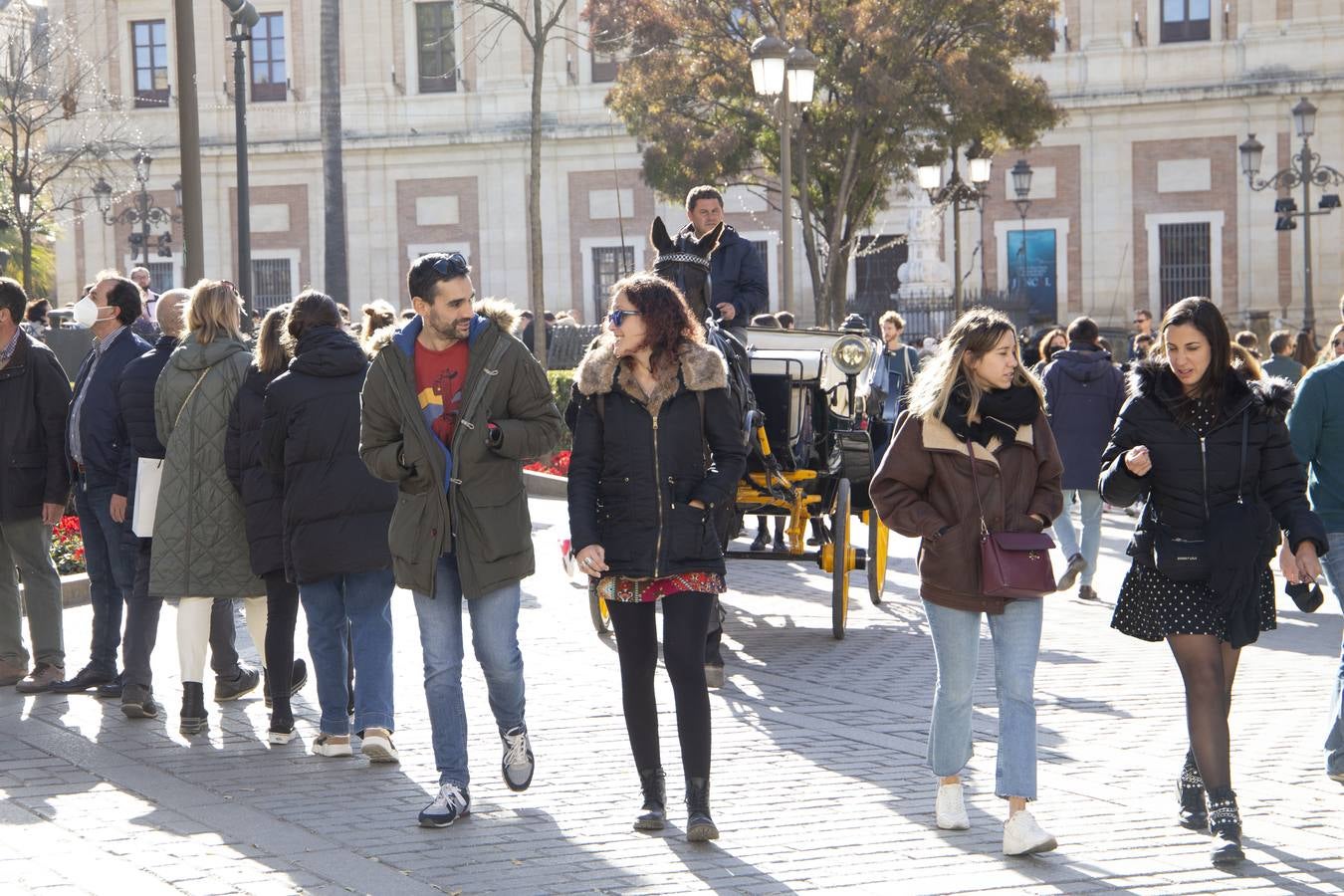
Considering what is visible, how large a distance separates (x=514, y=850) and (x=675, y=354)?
171 cm

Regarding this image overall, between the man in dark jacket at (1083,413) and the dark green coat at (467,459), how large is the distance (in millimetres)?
6951

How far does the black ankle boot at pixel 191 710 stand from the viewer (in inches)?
313

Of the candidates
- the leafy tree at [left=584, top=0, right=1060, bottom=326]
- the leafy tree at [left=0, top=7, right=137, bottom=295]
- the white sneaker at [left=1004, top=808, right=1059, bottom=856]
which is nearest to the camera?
the white sneaker at [left=1004, top=808, right=1059, bottom=856]

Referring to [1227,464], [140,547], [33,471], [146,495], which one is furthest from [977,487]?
[33,471]

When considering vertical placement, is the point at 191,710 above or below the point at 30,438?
below

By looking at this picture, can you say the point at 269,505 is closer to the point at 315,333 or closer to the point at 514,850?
the point at 315,333

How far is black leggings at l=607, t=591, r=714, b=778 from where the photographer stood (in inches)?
245

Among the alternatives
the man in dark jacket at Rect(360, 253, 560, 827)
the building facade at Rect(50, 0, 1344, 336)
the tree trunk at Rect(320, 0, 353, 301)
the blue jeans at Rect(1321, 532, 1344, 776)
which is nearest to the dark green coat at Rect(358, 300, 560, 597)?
the man in dark jacket at Rect(360, 253, 560, 827)

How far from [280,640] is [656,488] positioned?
97.4 inches

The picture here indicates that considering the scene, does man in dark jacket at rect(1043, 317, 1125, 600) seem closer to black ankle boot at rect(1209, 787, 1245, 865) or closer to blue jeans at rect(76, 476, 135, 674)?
blue jeans at rect(76, 476, 135, 674)

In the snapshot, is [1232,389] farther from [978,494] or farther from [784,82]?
[784,82]

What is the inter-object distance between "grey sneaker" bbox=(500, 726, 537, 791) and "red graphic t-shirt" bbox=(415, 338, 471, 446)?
3.58ft

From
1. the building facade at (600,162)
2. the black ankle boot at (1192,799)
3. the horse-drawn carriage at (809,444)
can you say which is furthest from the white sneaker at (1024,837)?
the building facade at (600,162)

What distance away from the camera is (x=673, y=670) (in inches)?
247
